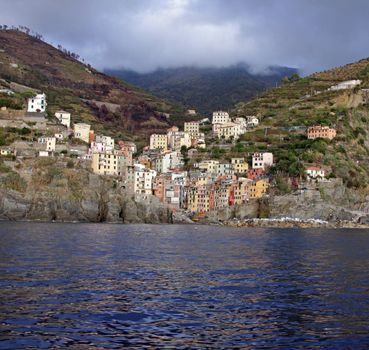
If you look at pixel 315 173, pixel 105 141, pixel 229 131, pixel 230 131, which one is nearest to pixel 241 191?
→ pixel 315 173

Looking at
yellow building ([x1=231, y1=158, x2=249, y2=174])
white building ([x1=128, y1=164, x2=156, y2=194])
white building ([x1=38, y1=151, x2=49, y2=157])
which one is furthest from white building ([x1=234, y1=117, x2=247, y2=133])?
white building ([x1=38, y1=151, x2=49, y2=157])

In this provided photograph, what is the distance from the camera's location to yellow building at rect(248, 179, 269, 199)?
115438mm

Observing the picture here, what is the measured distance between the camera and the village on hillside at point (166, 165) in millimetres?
116062

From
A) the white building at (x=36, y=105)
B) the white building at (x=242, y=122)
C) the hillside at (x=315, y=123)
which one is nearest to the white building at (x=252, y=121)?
the white building at (x=242, y=122)

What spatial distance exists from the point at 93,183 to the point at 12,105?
47.6 metres

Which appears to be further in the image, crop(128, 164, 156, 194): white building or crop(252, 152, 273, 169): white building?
crop(252, 152, 273, 169): white building

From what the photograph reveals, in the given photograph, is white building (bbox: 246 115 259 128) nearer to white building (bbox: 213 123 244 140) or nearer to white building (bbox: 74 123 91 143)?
white building (bbox: 213 123 244 140)

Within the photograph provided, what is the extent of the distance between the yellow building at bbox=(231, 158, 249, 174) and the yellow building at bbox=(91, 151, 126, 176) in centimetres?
2662

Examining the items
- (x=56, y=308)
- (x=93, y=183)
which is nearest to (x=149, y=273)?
(x=56, y=308)

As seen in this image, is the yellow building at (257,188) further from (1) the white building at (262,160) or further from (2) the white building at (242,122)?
(2) the white building at (242,122)

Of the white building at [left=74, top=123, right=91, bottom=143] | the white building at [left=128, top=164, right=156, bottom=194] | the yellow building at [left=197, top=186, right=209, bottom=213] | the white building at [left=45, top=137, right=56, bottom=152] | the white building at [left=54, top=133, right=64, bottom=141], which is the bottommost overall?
the yellow building at [left=197, top=186, right=209, bottom=213]

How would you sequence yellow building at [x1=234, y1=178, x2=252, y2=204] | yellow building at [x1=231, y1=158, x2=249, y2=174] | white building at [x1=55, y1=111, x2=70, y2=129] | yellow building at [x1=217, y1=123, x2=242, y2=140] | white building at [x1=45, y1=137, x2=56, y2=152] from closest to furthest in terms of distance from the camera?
1. yellow building at [x1=234, y1=178, x2=252, y2=204]
2. white building at [x1=45, y1=137, x2=56, y2=152]
3. yellow building at [x1=231, y1=158, x2=249, y2=174]
4. white building at [x1=55, y1=111, x2=70, y2=129]
5. yellow building at [x1=217, y1=123, x2=242, y2=140]

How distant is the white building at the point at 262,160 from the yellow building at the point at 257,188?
375 inches

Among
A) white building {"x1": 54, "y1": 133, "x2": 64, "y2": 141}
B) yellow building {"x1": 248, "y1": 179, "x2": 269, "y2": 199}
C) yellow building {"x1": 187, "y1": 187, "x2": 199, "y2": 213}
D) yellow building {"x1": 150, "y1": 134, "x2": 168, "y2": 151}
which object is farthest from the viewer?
yellow building {"x1": 150, "y1": 134, "x2": 168, "y2": 151}
